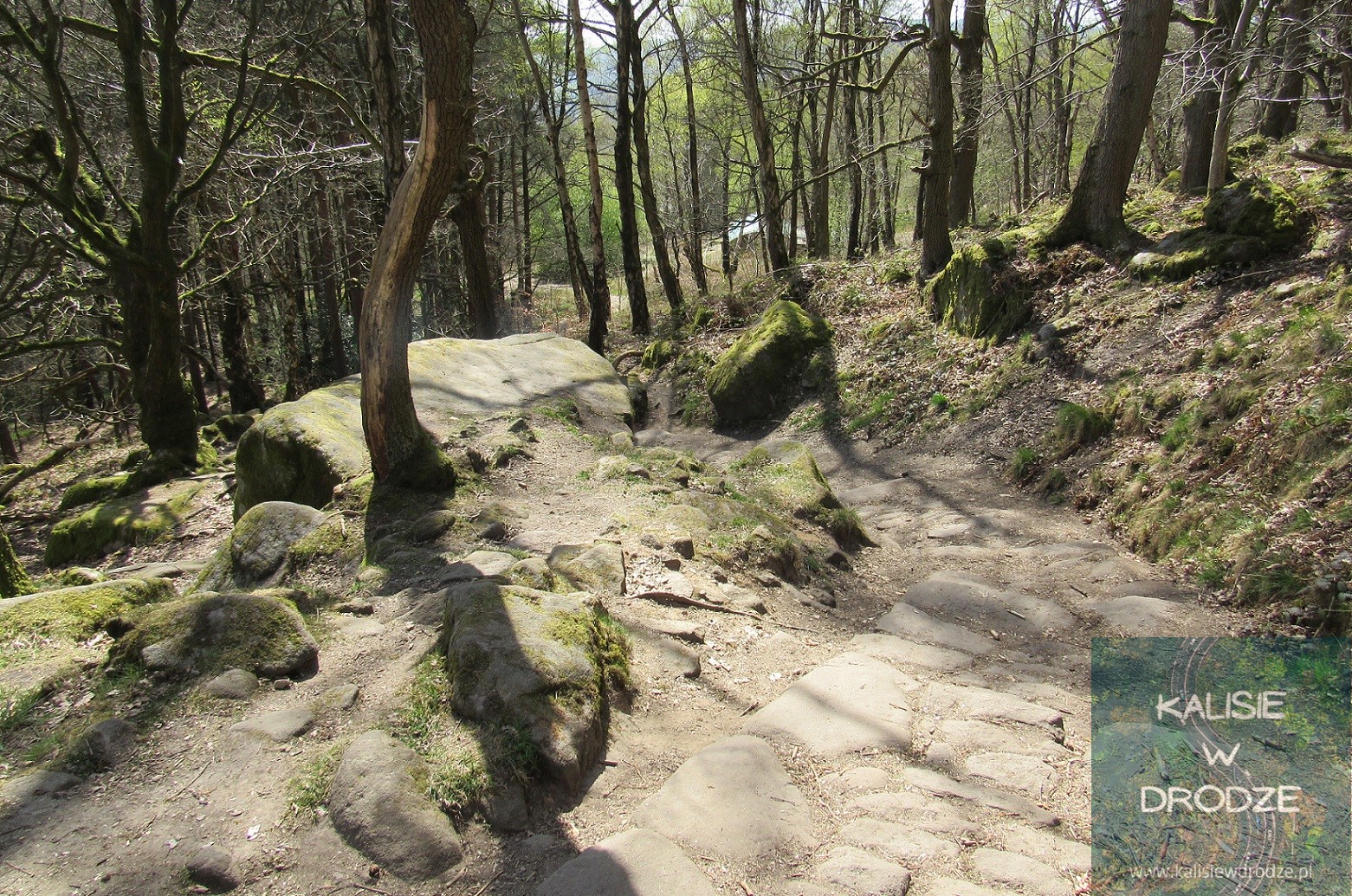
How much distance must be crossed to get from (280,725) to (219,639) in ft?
2.15

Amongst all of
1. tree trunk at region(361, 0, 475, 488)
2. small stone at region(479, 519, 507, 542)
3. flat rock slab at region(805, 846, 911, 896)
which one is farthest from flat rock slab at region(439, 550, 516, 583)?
flat rock slab at region(805, 846, 911, 896)

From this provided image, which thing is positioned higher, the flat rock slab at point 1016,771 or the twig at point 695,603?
the twig at point 695,603

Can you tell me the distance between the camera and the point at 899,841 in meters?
2.75

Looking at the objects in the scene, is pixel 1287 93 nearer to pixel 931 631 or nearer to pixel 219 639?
pixel 931 631

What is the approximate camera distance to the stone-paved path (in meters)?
2.57

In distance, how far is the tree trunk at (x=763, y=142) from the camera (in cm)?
1362

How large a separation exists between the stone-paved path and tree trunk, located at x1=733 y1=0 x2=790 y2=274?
34.4ft

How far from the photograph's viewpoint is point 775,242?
49.5 ft

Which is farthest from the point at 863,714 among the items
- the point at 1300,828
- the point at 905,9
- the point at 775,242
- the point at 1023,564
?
the point at 905,9

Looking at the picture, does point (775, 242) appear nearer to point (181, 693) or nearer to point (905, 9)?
point (905, 9)

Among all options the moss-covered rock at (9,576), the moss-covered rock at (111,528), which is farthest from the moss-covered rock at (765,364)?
the moss-covered rock at (9,576)

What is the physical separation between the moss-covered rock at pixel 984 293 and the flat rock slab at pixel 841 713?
7.04 metres

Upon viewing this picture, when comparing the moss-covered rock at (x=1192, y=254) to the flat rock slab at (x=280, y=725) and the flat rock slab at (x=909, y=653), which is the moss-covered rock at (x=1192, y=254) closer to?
the flat rock slab at (x=909, y=653)

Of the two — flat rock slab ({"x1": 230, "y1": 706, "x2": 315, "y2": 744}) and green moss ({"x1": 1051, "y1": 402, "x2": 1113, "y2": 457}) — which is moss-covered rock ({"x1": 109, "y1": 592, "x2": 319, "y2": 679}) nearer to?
flat rock slab ({"x1": 230, "y1": 706, "x2": 315, "y2": 744})
